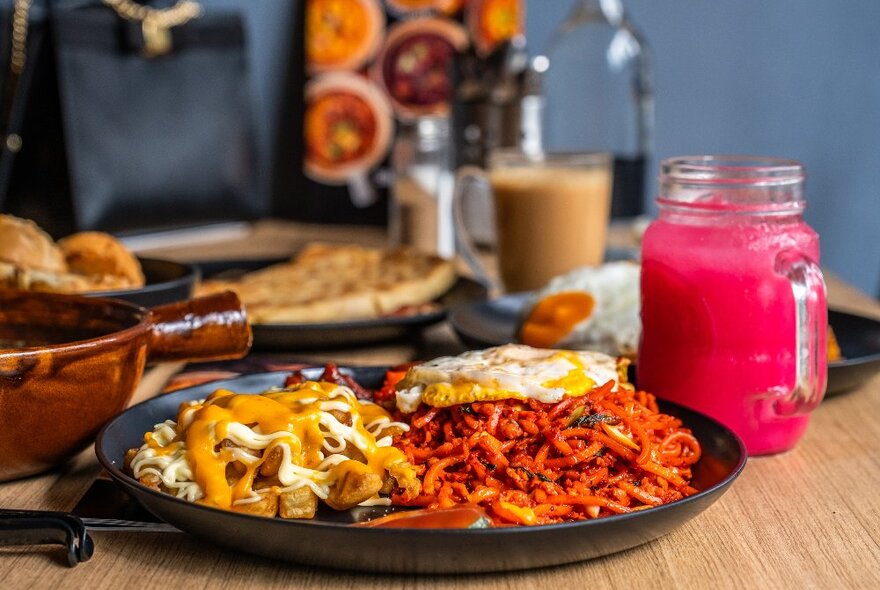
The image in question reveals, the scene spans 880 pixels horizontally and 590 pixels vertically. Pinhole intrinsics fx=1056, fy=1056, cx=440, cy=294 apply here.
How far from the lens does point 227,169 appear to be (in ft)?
9.85

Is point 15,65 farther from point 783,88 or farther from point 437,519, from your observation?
point 783,88

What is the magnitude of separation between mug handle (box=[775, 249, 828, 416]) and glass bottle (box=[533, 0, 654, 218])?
2.00 meters

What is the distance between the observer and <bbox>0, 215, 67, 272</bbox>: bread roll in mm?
1464

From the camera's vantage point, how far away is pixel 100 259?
160 cm

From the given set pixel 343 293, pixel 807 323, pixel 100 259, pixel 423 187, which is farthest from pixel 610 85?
pixel 807 323

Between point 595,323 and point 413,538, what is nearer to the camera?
point 413,538

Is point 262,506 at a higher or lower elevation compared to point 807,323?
lower

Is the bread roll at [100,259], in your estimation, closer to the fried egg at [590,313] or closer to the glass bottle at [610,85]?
the fried egg at [590,313]

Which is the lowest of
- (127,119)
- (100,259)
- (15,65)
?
(100,259)

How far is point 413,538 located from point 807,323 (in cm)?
51

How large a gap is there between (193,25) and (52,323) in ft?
6.32

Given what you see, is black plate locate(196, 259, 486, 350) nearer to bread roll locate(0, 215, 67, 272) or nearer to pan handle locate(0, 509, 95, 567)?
bread roll locate(0, 215, 67, 272)

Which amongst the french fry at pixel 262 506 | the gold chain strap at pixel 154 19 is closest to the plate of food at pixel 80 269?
the french fry at pixel 262 506

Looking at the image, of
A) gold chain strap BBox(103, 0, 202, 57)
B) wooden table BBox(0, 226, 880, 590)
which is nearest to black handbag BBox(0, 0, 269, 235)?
gold chain strap BBox(103, 0, 202, 57)
